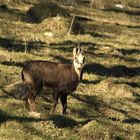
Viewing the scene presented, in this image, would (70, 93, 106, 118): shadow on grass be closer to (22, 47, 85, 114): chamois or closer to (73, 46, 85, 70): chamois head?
(22, 47, 85, 114): chamois

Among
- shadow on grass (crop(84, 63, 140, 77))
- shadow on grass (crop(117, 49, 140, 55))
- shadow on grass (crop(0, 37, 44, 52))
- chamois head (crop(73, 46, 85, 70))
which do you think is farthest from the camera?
shadow on grass (crop(117, 49, 140, 55))

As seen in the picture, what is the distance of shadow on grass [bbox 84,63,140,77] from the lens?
72.5 ft

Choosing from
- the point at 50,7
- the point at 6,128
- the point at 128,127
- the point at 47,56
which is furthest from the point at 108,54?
the point at 6,128

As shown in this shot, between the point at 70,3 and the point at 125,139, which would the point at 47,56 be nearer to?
the point at 125,139

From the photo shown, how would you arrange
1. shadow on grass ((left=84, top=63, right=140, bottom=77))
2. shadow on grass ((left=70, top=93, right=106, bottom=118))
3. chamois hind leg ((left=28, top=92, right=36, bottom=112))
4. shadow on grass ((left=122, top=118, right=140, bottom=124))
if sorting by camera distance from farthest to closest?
shadow on grass ((left=84, top=63, right=140, bottom=77)), shadow on grass ((left=70, top=93, right=106, bottom=118)), shadow on grass ((left=122, top=118, right=140, bottom=124)), chamois hind leg ((left=28, top=92, right=36, bottom=112))

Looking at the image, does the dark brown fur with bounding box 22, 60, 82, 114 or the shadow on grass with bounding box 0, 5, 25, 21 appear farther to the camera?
the shadow on grass with bounding box 0, 5, 25, 21

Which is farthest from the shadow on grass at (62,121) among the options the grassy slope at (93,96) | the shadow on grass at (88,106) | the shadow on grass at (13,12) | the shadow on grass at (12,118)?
the shadow on grass at (13,12)

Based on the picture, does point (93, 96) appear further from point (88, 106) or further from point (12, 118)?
point (12, 118)

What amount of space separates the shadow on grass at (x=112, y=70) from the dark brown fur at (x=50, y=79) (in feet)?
21.8

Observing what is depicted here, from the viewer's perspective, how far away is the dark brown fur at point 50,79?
573 inches

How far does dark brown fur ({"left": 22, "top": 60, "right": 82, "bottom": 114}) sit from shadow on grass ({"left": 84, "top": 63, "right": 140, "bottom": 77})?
6637 mm

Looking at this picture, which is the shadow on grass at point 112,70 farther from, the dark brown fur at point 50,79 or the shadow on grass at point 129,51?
the dark brown fur at point 50,79

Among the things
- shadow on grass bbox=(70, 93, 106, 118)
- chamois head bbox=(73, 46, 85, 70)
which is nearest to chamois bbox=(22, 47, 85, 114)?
chamois head bbox=(73, 46, 85, 70)

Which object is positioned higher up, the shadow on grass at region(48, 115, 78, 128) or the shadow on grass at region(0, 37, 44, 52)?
the shadow on grass at region(48, 115, 78, 128)
